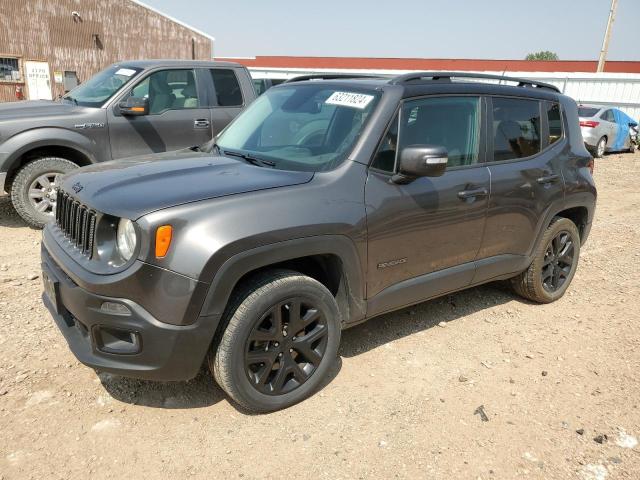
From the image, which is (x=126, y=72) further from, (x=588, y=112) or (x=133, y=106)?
(x=588, y=112)

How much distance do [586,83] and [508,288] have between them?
1893 cm

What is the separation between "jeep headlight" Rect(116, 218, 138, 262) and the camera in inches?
98.9

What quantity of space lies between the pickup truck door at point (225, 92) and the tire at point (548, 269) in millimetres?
4163

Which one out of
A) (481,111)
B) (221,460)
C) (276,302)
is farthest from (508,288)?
(221,460)

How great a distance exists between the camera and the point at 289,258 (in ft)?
9.04

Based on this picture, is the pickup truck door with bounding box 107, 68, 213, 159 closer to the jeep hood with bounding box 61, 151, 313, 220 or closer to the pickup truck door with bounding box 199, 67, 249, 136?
the pickup truck door with bounding box 199, 67, 249, 136

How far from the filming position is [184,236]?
245cm

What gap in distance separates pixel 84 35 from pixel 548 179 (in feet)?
84.5

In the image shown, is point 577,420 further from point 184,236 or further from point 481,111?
point 184,236

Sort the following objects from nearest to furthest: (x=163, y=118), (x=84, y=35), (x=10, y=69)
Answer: (x=163, y=118)
(x=10, y=69)
(x=84, y=35)

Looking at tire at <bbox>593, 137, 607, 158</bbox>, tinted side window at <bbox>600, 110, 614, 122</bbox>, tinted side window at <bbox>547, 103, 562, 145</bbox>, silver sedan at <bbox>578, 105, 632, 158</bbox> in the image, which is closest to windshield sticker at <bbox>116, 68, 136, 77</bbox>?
tinted side window at <bbox>547, 103, 562, 145</bbox>

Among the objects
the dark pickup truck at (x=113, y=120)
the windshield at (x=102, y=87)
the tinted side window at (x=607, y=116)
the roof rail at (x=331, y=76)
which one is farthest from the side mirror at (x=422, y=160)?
the tinted side window at (x=607, y=116)

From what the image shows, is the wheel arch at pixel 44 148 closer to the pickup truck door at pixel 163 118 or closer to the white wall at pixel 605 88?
the pickup truck door at pixel 163 118

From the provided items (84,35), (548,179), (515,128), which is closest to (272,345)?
(515,128)
